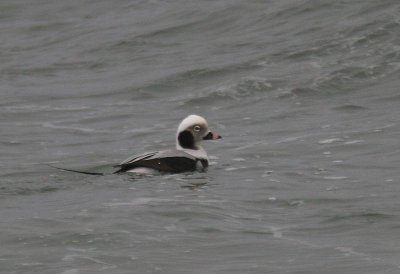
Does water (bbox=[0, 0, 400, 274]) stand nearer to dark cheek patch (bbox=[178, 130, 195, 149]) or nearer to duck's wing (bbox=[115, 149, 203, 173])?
duck's wing (bbox=[115, 149, 203, 173])

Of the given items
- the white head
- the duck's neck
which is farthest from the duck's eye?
the duck's neck

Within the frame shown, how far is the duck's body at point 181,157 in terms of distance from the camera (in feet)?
48.4

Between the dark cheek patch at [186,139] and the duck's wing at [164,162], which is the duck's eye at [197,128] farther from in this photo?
the duck's wing at [164,162]

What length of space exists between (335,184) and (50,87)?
29.6 ft

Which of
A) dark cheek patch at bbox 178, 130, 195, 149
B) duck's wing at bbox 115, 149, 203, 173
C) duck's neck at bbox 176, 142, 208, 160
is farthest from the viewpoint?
dark cheek patch at bbox 178, 130, 195, 149

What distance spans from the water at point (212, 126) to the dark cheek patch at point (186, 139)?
0.41 meters

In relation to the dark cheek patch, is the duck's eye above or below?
above

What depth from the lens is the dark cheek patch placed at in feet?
51.3

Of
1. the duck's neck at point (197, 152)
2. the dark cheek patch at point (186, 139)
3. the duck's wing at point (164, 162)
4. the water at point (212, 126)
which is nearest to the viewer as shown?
the water at point (212, 126)

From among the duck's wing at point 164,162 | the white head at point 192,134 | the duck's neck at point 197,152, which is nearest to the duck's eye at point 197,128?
the white head at point 192,134

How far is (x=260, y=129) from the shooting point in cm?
1767

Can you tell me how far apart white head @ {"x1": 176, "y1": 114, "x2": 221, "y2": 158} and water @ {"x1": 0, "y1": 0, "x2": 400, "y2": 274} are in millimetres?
341

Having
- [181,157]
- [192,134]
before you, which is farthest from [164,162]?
[192,134]

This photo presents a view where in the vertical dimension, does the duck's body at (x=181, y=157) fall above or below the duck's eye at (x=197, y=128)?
below
